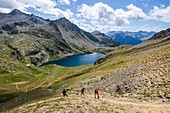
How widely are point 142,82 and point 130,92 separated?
4432 mm

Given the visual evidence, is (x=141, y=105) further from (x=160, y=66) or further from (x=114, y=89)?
(x=160, y=66)

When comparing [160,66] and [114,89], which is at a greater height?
[160,66]

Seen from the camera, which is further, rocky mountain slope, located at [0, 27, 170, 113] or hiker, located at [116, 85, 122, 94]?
hiker, located at [116, 85, 122, 94]

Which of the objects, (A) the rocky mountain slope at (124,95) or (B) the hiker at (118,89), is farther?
(B) the hiker at (118,89)

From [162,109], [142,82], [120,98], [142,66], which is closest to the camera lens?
[162,109]

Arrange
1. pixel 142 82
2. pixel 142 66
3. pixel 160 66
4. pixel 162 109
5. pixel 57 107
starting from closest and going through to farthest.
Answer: pixel 57 107 → pixel 162 109 → pixel 142 82 → pixel 160 66 → pixel 142 66

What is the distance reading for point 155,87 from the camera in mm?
51562

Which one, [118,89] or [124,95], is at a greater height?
[118,89]

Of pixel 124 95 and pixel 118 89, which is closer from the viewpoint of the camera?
pixel 124 95

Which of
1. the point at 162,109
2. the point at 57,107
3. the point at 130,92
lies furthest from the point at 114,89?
the point at 57,107

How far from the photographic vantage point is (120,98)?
50.4m

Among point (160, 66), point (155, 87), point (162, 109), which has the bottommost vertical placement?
point (162, 109)

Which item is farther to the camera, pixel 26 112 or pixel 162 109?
pixel 162 109

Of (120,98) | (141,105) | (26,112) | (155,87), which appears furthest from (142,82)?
(26,112)
